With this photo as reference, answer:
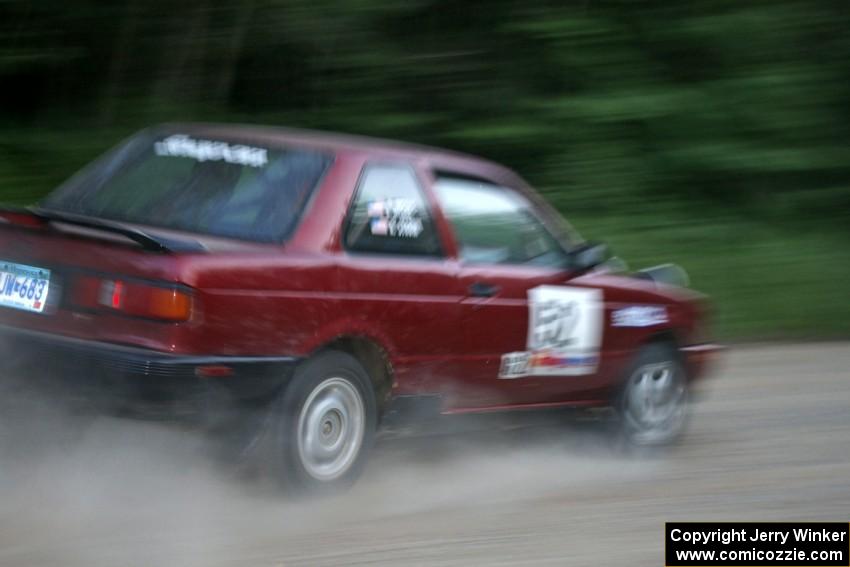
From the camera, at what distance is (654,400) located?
713cm

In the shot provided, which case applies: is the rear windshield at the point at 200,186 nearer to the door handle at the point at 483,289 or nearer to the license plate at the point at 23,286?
the license plate at the point at 23,286

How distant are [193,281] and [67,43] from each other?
8500 millimetres

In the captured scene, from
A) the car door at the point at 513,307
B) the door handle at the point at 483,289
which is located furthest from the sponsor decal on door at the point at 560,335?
the door handle at the point at 483,289

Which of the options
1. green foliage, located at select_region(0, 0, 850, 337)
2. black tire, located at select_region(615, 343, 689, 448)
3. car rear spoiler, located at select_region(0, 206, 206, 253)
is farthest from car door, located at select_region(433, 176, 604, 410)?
green foliage, located at select_region(0, 0, 850, 337)

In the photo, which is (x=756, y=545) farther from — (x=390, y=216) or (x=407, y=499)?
(x=390, y=216)

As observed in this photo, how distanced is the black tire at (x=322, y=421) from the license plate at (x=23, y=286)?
102cm

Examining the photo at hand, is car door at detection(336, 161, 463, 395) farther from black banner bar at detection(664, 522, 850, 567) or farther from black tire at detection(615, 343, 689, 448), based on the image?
black tire at detection(615, 343, 689, 448)

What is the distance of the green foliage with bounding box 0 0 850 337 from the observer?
12.3m

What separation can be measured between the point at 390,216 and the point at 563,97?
8.93 m

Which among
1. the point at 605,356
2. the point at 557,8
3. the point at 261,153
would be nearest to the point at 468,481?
the point at 605,356

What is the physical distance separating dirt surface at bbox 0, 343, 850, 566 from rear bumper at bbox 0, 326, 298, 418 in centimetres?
16

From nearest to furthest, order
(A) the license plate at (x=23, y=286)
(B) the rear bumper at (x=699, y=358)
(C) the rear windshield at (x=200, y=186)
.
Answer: (A) the license plate at (x=23, y=286) < (C) the rear windshield at (x=200, y=186) < (B) the rear bumper at (x=699, y=358)

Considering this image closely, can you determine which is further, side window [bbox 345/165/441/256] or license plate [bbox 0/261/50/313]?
side window [bbox 345/165/441/256]

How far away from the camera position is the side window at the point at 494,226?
236 inches
